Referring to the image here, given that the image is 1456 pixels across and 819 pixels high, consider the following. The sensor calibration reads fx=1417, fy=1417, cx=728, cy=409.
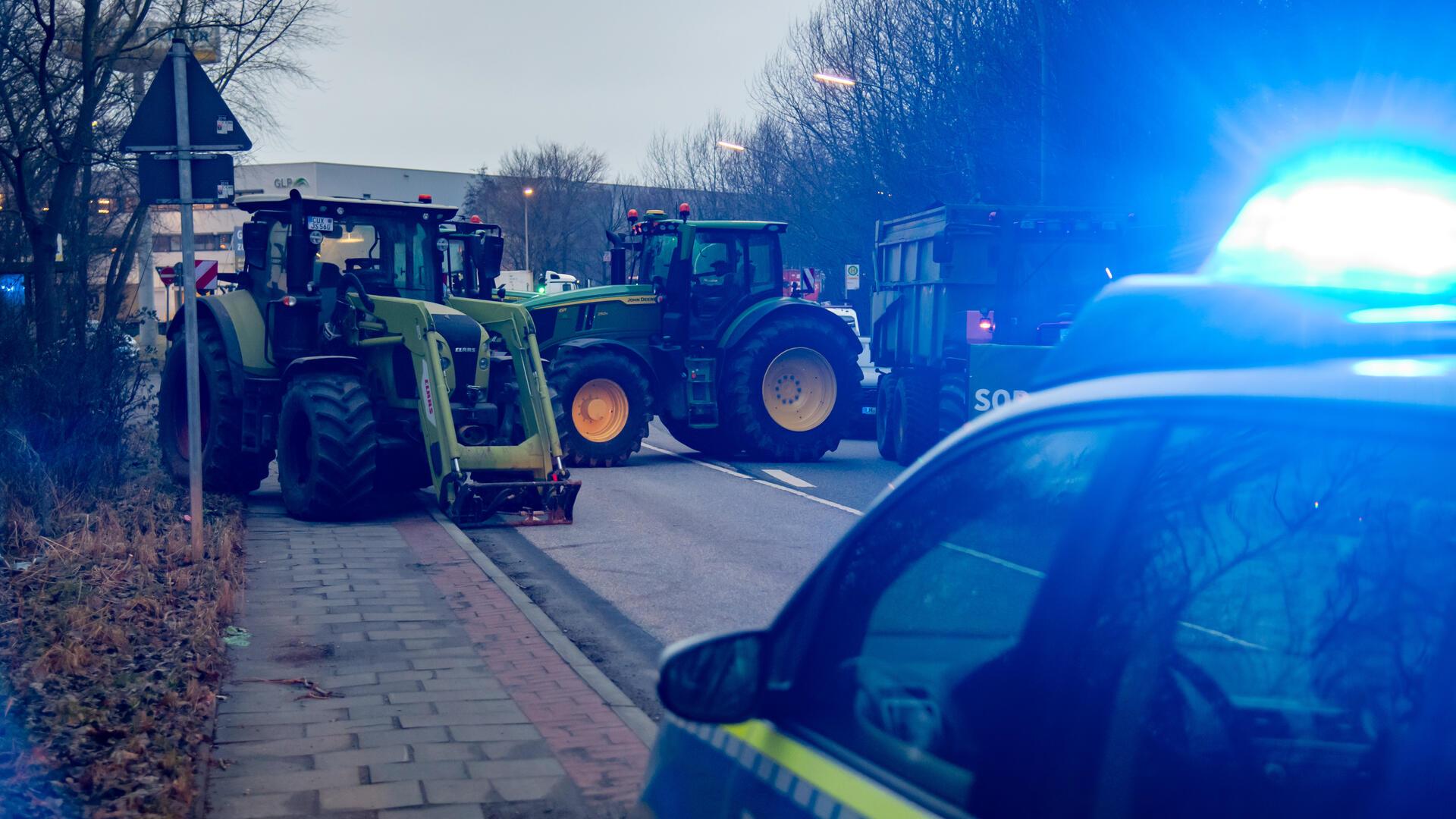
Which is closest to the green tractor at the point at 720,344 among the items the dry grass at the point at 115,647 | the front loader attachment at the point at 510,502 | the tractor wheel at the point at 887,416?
the tractor wheel at the point at 887,416

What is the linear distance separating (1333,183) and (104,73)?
24.1m

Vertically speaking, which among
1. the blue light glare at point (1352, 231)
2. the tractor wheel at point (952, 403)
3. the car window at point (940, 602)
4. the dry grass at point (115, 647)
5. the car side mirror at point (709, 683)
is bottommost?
the dry grass at point (115, 647)

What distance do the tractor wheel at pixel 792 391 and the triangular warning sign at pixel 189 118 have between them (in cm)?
873

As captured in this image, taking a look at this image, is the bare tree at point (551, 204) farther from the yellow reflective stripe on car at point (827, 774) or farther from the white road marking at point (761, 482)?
the yellow reflective stripe on car at point (827, 774)

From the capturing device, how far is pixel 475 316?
12211mm

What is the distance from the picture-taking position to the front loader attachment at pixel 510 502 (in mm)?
10852

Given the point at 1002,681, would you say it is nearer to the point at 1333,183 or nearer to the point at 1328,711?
the point at 1328,711

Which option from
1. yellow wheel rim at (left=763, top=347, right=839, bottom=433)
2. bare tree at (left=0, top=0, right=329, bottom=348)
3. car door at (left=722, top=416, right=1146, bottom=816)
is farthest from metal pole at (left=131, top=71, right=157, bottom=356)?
car door at (left=722, top=416, right=1146, bottom=816)

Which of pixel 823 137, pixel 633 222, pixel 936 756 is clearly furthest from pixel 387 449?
pixel 823 137

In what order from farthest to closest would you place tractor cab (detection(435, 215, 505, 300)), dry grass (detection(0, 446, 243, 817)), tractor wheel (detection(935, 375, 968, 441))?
tractor wheel (detection(935, 375, 968, 441)) < tractor cab (detection(435, 215, 505, 300)) < dry grass (detection(0, 446, 243, 817))

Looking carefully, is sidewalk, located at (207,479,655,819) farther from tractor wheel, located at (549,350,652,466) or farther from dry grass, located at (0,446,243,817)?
tractor wheel, located at (549,350,652,466)

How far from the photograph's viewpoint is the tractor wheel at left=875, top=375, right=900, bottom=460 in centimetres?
Answer: 1734

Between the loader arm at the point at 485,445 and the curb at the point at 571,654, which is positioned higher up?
the loader arm at the point at 485,445

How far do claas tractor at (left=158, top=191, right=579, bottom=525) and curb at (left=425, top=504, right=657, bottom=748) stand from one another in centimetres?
140
